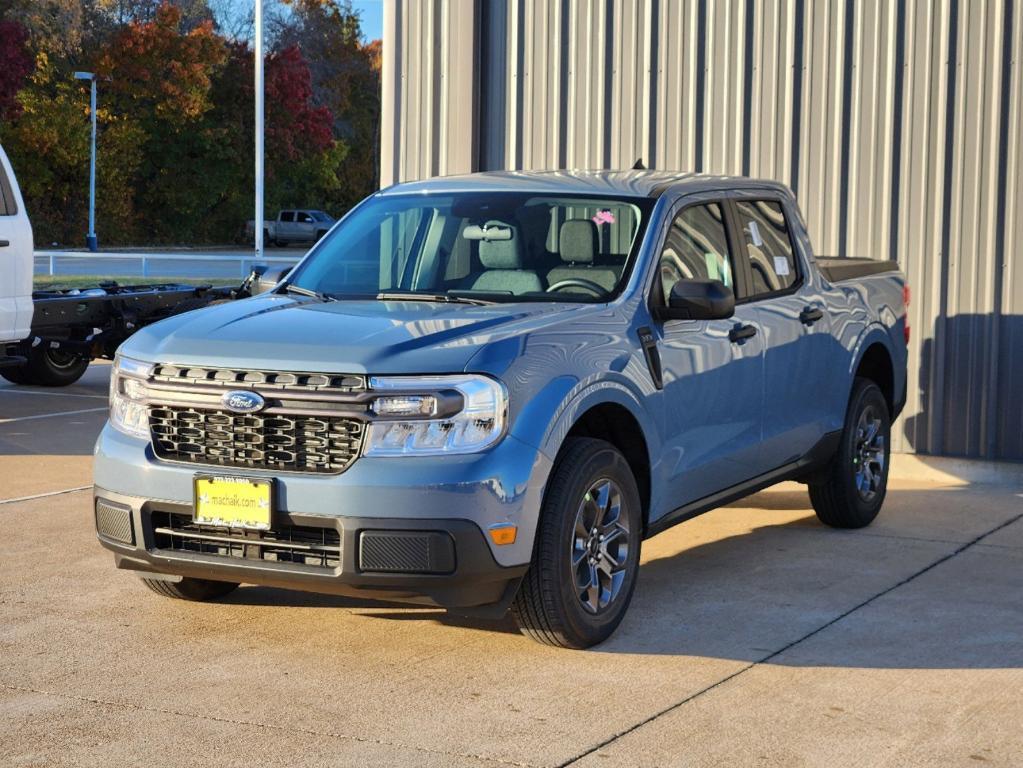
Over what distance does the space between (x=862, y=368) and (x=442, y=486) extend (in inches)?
163

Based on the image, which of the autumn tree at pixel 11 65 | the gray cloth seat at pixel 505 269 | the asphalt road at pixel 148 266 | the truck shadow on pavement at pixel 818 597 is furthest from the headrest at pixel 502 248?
the autumn tree at pixel 11 65

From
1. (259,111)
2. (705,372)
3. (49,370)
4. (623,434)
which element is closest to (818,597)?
(705,372)

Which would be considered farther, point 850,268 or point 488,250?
point 850,268

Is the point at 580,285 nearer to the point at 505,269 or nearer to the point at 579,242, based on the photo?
the point at 579,242

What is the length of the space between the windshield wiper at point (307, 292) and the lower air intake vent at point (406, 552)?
5.26 feet

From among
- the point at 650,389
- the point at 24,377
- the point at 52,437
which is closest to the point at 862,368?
the point at 650,389

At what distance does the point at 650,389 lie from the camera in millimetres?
6629

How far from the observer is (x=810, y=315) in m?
8.10

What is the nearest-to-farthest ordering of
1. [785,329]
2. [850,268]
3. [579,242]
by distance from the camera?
[579,242] < [785,329] < [850,268]

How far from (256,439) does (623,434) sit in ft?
5.15

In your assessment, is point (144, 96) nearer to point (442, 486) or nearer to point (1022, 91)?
point (1022, 91)

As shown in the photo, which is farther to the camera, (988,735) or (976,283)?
(976,283)

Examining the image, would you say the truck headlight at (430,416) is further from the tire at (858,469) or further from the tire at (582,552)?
the tire at (858,469)

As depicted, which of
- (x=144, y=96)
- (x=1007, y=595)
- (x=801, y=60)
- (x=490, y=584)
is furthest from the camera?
(x=144, y=96)
